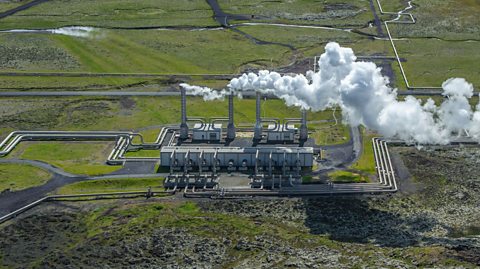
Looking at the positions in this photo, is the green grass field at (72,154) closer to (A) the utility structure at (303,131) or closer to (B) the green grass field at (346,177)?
(A) the utility structure at (303,131)

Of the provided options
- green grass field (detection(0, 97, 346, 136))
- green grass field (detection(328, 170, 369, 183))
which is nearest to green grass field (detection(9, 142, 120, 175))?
green grass field (detection(0, 97, 346, 136))

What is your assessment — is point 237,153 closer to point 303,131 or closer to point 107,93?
point 303,131

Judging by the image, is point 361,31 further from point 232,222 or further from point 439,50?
point 232,222

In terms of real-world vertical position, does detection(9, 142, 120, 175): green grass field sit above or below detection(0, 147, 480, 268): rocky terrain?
above

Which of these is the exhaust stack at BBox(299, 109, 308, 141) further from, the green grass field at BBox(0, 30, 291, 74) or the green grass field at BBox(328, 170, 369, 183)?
the green grass field at BBox(0, 30, 291, 74)

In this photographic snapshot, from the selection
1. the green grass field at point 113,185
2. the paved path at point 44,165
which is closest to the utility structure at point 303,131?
the green grass field at point 113,185

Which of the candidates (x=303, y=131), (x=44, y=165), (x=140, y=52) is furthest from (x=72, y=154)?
(x=140, y=52)

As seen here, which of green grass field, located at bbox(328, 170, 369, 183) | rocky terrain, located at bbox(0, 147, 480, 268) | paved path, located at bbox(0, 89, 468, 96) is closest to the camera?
rocky terrain, located at bbox(0, 147, 480, 268)
